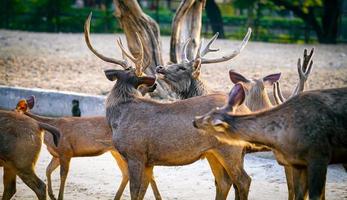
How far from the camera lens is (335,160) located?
24.5 ft

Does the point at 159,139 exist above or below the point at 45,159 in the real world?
above

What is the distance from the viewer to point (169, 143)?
8.58 m

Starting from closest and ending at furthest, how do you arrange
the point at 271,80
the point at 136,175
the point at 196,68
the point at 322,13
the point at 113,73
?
the point at 136,175 → the point at 113,73 → the point at 271,80 → the point at 196,68 → the point at 322,13

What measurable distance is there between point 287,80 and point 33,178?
28.7 ft

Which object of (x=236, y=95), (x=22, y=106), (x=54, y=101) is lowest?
(x=54, y=101)

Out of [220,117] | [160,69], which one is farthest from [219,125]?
[160,69]

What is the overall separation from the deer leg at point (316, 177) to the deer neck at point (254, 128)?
42 centimetres

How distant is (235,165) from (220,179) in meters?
0.53

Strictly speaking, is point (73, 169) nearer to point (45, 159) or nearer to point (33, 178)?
point (45, 159)

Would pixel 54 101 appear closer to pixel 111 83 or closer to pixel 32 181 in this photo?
pixel 111 83

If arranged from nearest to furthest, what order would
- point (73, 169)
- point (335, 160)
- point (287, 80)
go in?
1. point (335, 160)
2. point (73, 169)
3. point (287, 80)

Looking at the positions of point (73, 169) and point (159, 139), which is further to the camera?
point (73, 169)

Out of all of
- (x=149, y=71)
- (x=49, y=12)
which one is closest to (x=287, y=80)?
(x=149, y=71)

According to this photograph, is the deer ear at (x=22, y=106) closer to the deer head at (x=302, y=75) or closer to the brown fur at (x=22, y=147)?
the brown fur at (x=22, y=147)
